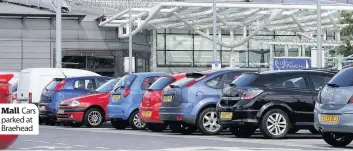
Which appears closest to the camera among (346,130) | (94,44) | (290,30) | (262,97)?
(346,130)

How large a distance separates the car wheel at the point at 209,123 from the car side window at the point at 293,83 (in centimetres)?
211

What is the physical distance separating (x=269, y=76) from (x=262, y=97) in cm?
59

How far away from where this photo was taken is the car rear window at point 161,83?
71.9ft

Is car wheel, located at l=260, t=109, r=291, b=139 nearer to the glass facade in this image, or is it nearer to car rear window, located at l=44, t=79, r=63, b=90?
car rear window, located at l=44, t=79, r=63, b=90

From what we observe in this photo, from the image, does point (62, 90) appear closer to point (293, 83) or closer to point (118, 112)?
point (118, 112)

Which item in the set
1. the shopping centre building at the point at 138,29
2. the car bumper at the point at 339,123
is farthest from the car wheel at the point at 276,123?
the shopping centre building at the point at 138,29

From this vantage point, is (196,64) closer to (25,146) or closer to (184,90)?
(184,90)

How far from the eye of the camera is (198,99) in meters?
20.5

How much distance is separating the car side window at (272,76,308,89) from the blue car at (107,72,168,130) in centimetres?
562

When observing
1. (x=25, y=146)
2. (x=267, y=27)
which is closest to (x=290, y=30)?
(x=267, y=27)

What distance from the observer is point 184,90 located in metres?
20.5

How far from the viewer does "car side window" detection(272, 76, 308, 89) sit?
740 inches

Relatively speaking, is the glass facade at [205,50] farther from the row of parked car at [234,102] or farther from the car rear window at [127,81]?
the car rear window at [127,81]

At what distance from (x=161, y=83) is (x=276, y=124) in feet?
13.8
